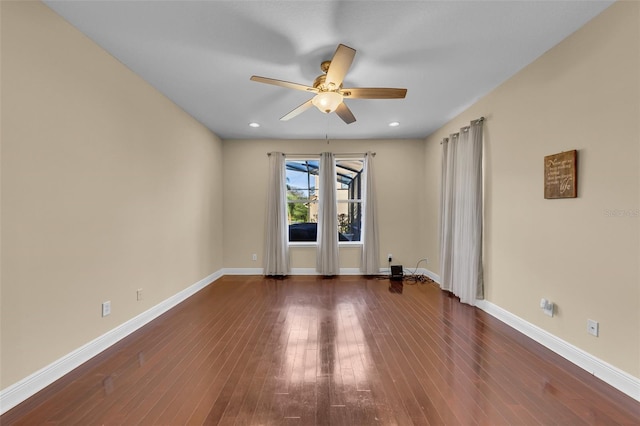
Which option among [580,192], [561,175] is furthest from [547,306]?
[561,175]

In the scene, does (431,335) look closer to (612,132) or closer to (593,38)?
(612,132)

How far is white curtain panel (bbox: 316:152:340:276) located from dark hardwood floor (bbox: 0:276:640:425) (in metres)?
1.94

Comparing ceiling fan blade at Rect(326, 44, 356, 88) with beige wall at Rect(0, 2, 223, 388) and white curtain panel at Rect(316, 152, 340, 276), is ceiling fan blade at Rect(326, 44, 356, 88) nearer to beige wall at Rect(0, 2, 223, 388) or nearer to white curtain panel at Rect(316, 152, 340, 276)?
beige wall at Rect(0, 2, 223, 388)

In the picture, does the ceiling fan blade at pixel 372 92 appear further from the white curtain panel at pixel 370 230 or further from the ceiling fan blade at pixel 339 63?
the white curtain panel at pixel 370 230

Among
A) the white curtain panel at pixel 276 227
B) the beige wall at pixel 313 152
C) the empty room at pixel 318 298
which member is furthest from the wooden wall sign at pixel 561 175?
the white curtain panel at pixel 276 227

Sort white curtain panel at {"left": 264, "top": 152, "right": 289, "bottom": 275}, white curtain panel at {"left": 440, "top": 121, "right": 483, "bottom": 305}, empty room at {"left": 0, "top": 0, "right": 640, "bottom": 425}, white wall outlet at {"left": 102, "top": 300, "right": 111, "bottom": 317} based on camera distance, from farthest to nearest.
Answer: white curtain panel at {"left": 264, "top": 152, "right": 289, "bottom": 275} < white curtain panel at {"left": 440, "top": 121, "right": 483, "bottom": 305} < white wall outlet at {"left": 102, "top": 300, "right": 111, "bottom": 317} < empty room at {"left": 0, "top": 0, "right": 640, "bottom": 425}

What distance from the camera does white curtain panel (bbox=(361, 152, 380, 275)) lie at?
17.2 ft

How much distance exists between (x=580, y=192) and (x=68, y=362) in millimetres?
4171

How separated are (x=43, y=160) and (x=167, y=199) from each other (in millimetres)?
1564

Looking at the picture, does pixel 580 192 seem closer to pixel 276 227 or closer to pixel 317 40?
pixel 317 40

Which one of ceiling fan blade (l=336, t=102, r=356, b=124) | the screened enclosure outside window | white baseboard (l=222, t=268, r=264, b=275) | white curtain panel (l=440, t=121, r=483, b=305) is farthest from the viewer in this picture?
the screened enclosure outside window

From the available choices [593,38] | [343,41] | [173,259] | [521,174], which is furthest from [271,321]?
[593,38]

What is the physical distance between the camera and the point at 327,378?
2031mm

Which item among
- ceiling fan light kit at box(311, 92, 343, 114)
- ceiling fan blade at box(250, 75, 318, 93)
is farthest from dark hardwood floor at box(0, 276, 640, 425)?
ceiling fan blade at box(250, 75, 318, 93)
